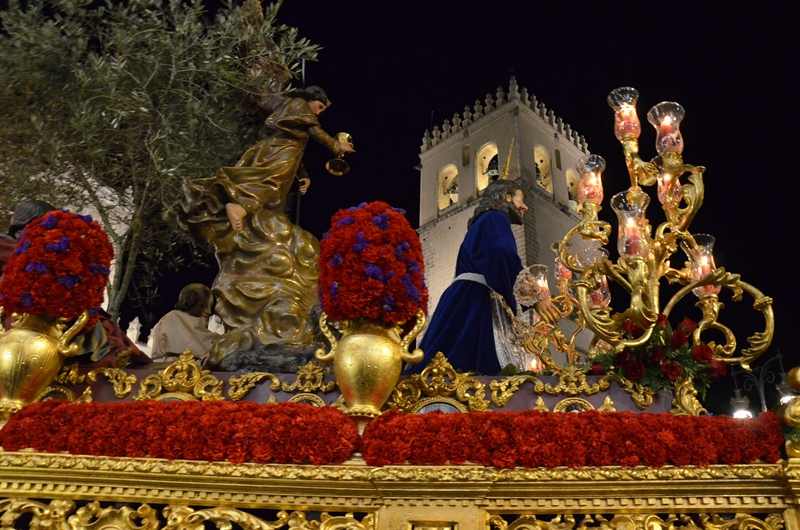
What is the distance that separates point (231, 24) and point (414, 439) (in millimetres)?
5904

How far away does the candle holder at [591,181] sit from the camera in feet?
16.8

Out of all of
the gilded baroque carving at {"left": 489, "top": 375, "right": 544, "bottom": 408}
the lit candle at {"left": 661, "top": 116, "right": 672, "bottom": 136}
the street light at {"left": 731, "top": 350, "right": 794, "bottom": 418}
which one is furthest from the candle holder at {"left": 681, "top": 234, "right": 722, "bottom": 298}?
the street light at {"left": 731, "top": 350, "right": 794, "bottom": 418}

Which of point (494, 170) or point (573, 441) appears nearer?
point (573, 441)

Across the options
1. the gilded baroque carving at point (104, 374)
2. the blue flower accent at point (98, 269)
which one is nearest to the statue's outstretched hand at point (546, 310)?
the gilded baroque carving at point (104, 374)

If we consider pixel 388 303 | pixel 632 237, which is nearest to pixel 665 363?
pixel 632 237

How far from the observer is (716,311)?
4.46 m

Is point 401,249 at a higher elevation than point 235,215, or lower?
lower

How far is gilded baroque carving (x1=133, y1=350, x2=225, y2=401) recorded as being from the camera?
365cm

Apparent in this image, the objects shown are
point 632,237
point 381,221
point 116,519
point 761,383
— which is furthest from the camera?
point 761,383

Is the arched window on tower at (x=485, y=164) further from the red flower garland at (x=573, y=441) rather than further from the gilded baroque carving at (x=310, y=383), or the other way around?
the red flower garland at (x=573, y=441)

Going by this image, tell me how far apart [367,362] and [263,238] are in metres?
2.81

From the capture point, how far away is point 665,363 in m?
3.77

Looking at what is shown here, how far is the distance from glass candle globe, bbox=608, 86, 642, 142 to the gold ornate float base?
11.0ft

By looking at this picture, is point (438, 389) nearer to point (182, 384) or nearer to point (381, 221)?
point (381, 221)
